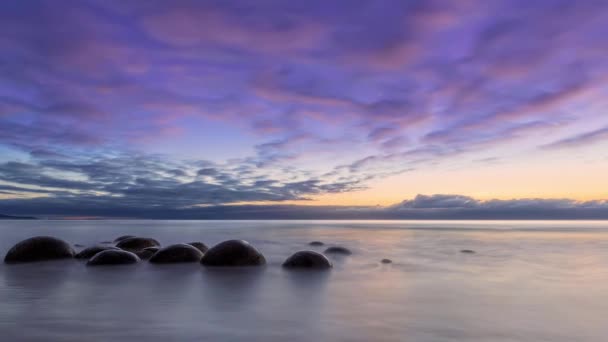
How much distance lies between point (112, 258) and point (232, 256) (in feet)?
9.72

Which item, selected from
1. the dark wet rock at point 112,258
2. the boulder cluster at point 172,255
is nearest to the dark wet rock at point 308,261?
the boulder cluster at point 172,255

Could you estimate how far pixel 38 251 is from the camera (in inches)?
428

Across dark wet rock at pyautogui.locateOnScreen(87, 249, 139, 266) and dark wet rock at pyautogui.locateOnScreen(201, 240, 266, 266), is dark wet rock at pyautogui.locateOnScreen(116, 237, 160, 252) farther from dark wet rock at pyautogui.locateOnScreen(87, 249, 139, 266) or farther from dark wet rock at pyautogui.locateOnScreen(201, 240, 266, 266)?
dark wet rock at pyautogui.locateOnScreen(201, 240, 266, 266)

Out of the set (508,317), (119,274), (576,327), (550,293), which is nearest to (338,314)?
(508,317)

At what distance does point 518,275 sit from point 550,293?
2.40m

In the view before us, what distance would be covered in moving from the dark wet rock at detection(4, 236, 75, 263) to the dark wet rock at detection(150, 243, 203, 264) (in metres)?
2.98

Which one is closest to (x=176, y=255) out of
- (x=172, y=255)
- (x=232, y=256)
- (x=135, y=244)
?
(x=172, y=255)

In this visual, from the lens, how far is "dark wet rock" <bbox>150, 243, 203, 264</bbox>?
10.2m

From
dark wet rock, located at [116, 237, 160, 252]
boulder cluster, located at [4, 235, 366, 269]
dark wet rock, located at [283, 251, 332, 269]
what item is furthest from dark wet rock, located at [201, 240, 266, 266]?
dark wet rock, located at [116, 237, 160, 252]

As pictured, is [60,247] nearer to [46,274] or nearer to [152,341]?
[46,274]

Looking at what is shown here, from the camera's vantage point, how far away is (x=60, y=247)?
11289 mm

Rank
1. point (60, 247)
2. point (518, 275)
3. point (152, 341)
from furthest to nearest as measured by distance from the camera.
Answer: point (60, 247) < point (518, 275) < point (152, 341)

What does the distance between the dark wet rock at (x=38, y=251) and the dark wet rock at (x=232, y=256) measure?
449cm

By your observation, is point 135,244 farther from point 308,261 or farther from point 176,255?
point 308,261
